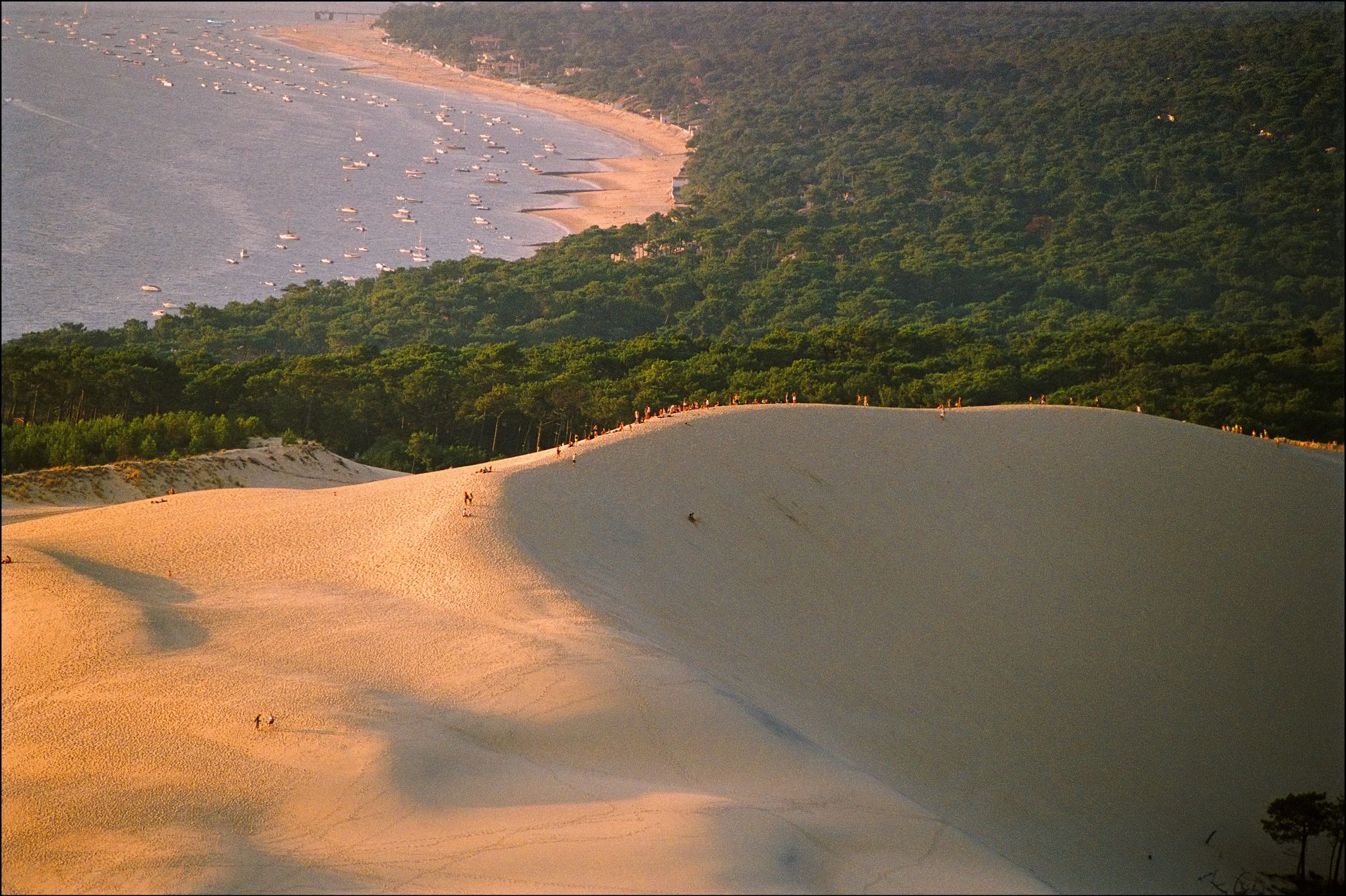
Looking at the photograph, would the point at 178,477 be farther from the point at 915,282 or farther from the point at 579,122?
the point at 579,122

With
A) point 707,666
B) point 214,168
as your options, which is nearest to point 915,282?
point 214,168

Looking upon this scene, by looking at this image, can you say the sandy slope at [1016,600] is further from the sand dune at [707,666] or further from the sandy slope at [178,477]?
the sandy slope at [178,477]

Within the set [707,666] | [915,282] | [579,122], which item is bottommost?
[707,666]

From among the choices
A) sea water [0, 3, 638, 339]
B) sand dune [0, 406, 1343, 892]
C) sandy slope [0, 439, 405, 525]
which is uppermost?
sea water [0, 3, 638, 339]

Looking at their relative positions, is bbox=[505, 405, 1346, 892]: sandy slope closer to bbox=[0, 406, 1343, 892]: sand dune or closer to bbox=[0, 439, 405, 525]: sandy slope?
bbox=[0, 406, 1343, 892]: sand dune

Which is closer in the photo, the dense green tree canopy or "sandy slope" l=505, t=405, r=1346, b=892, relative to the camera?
"sandy slope" l=505, t=405, r=1346, b=892

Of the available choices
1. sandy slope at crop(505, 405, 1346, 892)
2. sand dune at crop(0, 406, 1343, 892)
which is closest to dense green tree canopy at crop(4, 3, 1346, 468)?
sandy slope at crop(505, 405, 1346, 892)
